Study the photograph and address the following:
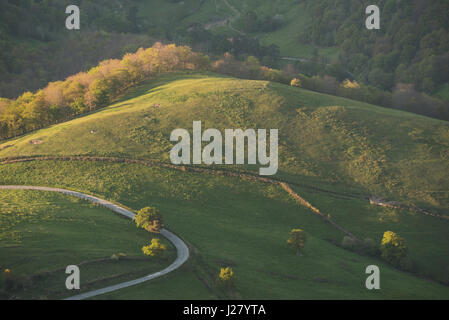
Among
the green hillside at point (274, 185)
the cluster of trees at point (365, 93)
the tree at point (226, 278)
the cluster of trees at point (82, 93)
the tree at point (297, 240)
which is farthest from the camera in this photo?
the cluster of trees at point (365, 93)

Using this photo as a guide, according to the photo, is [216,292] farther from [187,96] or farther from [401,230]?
[187,96]

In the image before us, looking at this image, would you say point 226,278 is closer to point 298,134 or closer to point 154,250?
point 154,250

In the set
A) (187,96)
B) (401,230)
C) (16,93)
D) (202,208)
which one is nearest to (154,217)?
(202,208)

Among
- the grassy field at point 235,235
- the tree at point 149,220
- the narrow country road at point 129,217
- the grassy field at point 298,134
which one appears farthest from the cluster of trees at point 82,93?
the tree at point 149,220

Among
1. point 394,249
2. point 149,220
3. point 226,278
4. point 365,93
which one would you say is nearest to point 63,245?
point 149,220

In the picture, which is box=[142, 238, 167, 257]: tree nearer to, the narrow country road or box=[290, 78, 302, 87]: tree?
the narrow country road

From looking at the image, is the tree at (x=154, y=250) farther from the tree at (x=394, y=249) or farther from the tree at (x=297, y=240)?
the tree at (x=394, y=249)
